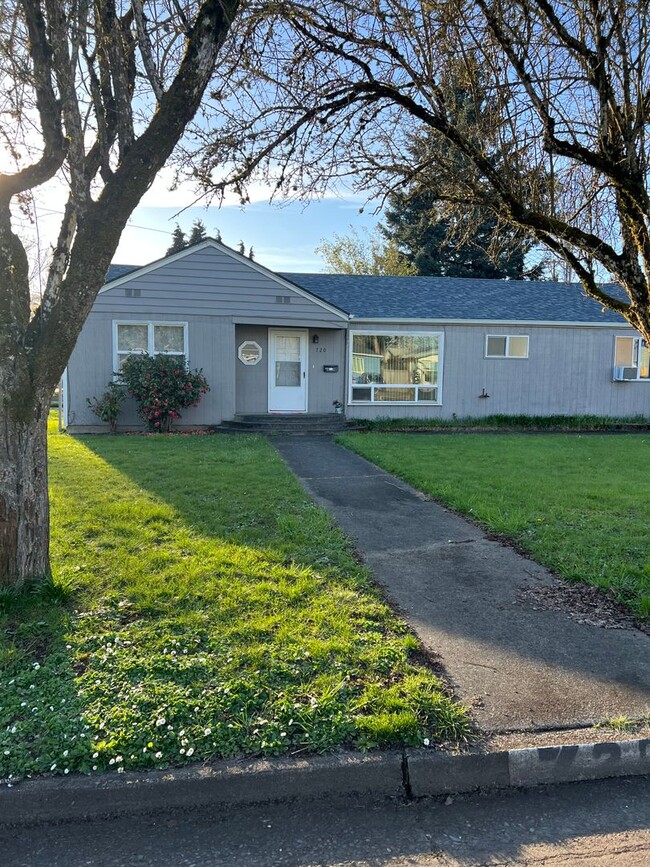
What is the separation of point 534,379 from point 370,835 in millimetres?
15553

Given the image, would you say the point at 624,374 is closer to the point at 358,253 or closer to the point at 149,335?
the point at 149,335

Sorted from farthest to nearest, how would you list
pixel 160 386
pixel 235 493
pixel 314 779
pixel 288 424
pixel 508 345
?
pixel 508 345 → pixel 288 424 → pixel 160 386 → pixel 235 493 → pixel 314 779

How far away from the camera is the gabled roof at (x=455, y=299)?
16016 mm

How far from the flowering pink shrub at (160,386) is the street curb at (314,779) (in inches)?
439

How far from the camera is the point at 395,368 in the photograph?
51.9 ft

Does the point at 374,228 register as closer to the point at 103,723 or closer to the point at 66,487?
the point at 66,487

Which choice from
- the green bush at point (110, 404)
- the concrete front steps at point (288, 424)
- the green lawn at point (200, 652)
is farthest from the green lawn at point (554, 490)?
the green bush at point (110, 404)

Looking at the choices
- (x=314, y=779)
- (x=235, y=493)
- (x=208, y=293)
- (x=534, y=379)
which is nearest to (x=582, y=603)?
(x=314, y=779)

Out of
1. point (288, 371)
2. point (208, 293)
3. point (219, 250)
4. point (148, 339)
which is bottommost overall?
point (288, 371)

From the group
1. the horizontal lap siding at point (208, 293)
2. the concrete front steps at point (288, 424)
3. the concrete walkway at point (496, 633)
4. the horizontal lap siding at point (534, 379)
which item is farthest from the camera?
the horizontal lap siding at point (534, 379)

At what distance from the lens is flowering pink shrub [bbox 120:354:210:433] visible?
13188 mm

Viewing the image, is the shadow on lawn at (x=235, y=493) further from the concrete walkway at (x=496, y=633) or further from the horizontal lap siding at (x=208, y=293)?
the horizontal lap siding at (x=208, y=293)

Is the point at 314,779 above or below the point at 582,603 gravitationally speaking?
below

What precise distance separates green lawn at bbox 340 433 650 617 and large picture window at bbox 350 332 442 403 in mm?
2415
